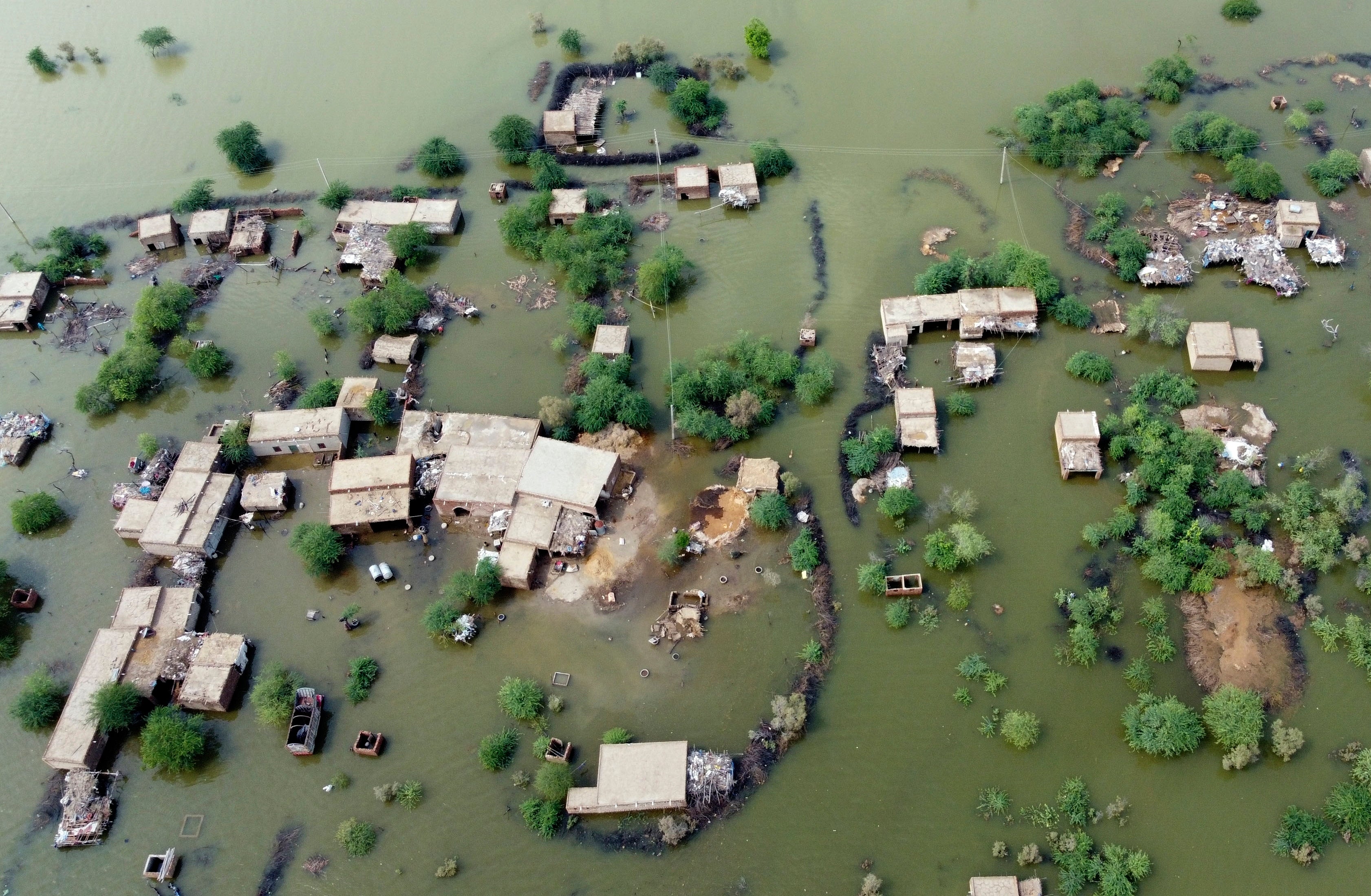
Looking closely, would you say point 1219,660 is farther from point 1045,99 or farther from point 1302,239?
point 1045,99

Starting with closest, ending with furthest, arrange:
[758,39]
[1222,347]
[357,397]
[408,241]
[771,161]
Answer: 1. [1222,347]
2. [357,397]
3. [408,241]
4. [771,161]
5. [758,39]

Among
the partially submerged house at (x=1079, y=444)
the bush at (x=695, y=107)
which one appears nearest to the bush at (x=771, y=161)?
the bush at (x=695, y=107)

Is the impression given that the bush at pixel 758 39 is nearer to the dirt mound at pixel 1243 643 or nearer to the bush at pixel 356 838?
the dirt mound at pixel 1243 643

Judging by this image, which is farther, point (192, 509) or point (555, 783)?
point (192, 509)

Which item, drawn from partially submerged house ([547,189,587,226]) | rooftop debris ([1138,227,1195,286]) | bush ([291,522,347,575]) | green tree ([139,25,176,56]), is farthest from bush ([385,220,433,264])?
rooftop debris ([1138,227,1195,286])

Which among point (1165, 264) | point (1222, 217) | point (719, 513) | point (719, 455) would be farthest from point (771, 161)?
point (1222, 217)

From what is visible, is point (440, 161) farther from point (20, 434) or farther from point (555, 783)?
point (555, 783)

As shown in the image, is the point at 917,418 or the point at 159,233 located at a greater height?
the point at 159,233
